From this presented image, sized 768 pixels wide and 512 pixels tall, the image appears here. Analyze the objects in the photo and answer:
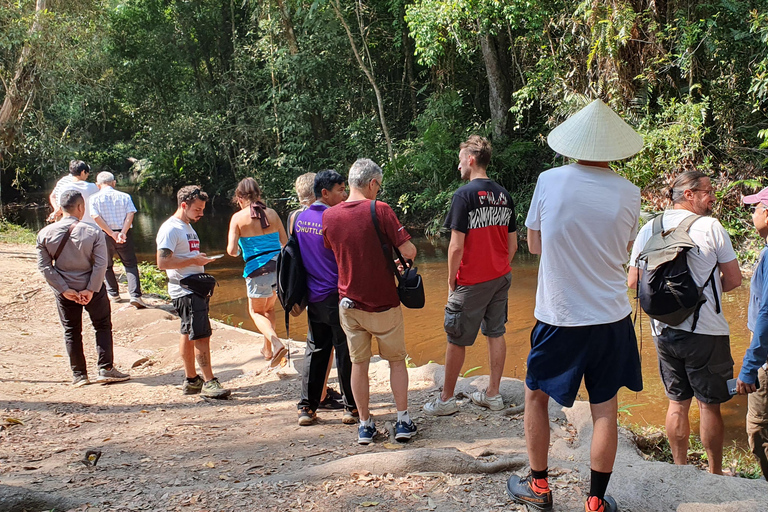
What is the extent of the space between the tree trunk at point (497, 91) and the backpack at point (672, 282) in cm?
1346

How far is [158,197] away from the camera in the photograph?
1190 inches

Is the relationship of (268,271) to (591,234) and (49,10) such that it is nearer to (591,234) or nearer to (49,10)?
(591,234)

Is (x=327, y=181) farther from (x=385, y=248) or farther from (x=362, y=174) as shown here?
(x=385, y=248)

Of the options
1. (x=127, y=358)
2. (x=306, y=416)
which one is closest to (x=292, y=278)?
(x=306, y=416)

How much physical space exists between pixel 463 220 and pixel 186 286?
2.59 metres

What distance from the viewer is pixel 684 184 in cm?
408

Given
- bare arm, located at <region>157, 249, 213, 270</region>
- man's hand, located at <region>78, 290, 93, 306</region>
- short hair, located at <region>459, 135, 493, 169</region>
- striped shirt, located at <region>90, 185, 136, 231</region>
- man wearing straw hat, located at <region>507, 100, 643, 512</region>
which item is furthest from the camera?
striped shirt, located at <region>90, 185, 136, 231</region>

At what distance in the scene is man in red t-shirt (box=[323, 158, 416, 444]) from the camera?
422 cm

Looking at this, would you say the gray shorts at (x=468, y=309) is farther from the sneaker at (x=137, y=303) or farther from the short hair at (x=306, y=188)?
the sneaker at (x=137, y=303)

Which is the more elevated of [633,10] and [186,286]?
[633,10]

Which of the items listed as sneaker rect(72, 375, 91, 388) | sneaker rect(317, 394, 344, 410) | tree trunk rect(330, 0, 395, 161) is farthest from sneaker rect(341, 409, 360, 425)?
tree trunk rect(330, 0, 395, 161)

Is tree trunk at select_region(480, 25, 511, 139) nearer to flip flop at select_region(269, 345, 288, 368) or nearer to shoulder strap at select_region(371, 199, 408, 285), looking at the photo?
flip flop at select_region(269, 345, 288, 368)

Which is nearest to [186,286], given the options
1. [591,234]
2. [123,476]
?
[123,476]

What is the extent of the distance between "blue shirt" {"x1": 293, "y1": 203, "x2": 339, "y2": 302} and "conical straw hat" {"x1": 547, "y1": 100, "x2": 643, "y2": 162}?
1983mm
